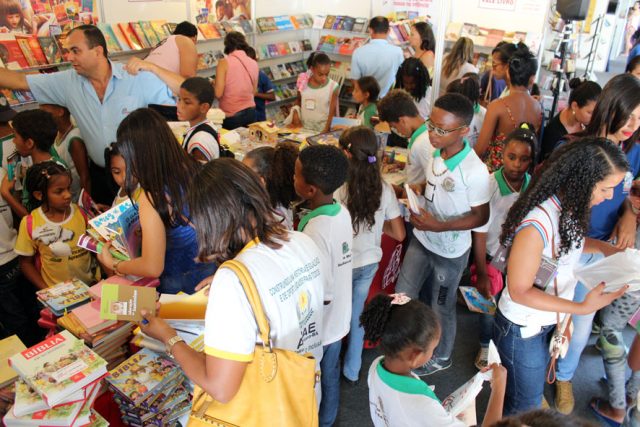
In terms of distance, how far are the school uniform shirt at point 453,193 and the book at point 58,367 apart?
187 centimetres

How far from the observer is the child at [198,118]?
116 inches

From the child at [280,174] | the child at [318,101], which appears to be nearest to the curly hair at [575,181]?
the child at [280,174]

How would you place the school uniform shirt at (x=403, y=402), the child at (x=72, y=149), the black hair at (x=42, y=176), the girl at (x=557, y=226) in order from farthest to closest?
the child at (x=72, y=149) → the black hair at (x=42, y=176) → the girl at (x=557, y=226) → the school uniform shirt at (x=403, y=402)

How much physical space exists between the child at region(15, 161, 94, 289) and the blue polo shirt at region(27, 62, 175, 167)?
0.53 metres

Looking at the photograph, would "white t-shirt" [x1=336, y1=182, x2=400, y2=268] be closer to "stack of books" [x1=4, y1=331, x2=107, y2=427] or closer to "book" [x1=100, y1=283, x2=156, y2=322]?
"book" [x1=100, y1=283, x2=156, y2=322]

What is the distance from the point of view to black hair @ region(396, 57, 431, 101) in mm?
4445

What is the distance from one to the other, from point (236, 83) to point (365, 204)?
10.7 feet

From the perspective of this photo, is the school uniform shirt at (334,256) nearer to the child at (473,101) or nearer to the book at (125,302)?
the book at (125,302)

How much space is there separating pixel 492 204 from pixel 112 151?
7.58 ft

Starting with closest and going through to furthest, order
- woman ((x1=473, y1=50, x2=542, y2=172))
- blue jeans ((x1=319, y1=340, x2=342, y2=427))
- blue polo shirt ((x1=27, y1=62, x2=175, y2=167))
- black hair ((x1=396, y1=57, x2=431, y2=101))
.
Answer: blue jeans ((x1=319, y1=340, x2=342, y2=427)) → blue polo shirt ((x1=27, y1=62, x2=175, y2=167)) → woman ((x1=473, y1=50, x2=542, y2=172)) → black hair ((x1=396, y1=57, x2=431, y2=101))

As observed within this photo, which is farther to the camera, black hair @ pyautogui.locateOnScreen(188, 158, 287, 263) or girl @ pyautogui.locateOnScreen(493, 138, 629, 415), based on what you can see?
girl @ pyautogui.locateOnScreen(493, 138, 629, 415)

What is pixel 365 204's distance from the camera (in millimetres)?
2531

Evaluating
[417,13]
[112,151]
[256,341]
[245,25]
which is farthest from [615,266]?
[245,25]

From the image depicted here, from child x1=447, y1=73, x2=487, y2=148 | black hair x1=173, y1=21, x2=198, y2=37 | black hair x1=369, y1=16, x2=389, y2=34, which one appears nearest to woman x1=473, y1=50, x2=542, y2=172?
child x1=447, y1=73, x2=487, y2=148
